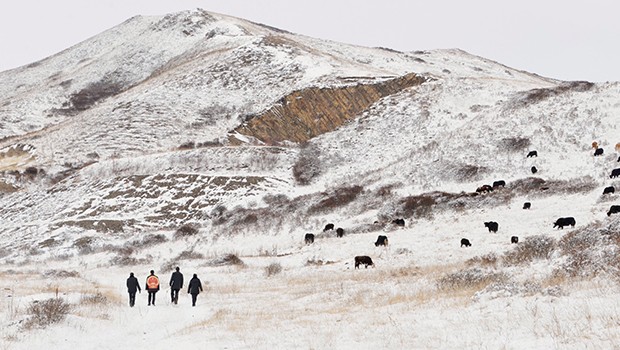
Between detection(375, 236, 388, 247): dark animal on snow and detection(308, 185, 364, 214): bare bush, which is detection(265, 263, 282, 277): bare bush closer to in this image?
detection(375, 236, 388, 247): dark animal on snow

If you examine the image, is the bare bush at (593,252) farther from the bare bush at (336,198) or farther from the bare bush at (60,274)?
the bare bush at (336,198)

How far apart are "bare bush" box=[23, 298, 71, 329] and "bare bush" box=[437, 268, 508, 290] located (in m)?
10.0

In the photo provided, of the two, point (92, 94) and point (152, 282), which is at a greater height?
point (92, 94)

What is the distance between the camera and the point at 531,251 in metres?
18.2

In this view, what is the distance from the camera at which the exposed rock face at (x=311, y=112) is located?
6719cm

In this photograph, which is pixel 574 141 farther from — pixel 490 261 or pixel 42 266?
pixel 42 266

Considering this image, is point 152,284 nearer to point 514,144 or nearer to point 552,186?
point 552,186

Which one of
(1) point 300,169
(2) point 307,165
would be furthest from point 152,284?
(2) point 307,165

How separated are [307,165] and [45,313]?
4370cm

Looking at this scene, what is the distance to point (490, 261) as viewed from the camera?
60.5 ft

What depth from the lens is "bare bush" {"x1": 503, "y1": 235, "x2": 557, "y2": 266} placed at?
1662 cm

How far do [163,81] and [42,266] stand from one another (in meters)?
53.0

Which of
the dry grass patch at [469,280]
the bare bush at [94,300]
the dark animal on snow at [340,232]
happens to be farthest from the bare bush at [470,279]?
the dark animal on snow at [340,232]

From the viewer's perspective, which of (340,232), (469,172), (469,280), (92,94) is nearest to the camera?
(469,280)
